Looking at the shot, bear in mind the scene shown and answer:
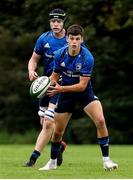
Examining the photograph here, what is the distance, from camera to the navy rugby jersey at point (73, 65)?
11.7 meters

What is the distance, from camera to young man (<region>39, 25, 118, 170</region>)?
460 inches

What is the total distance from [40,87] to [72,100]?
509 mm

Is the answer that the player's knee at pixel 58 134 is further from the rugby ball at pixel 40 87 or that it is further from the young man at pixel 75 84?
the rugby ball at pixel 40 87

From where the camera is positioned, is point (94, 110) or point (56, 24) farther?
point (56, 24)

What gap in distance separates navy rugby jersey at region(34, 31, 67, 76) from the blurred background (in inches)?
757

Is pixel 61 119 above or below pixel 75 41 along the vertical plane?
below

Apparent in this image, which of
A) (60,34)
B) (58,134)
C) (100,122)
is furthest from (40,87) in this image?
(60,34)

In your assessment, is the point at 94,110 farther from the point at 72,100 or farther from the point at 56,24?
the point at 56,24

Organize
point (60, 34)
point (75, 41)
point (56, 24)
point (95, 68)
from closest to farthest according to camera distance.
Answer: point (75, 41), point (56, 24), point (60, 34), point (95, 68)

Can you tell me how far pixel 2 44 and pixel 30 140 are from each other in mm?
4739

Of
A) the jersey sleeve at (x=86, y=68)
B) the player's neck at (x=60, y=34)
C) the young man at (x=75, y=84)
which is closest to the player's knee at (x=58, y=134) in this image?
the young man at (x=75, y=84)

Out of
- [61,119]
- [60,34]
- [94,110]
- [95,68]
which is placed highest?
[60,34]

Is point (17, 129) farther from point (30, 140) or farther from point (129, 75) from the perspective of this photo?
point (129, 75)

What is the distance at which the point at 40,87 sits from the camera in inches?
468
